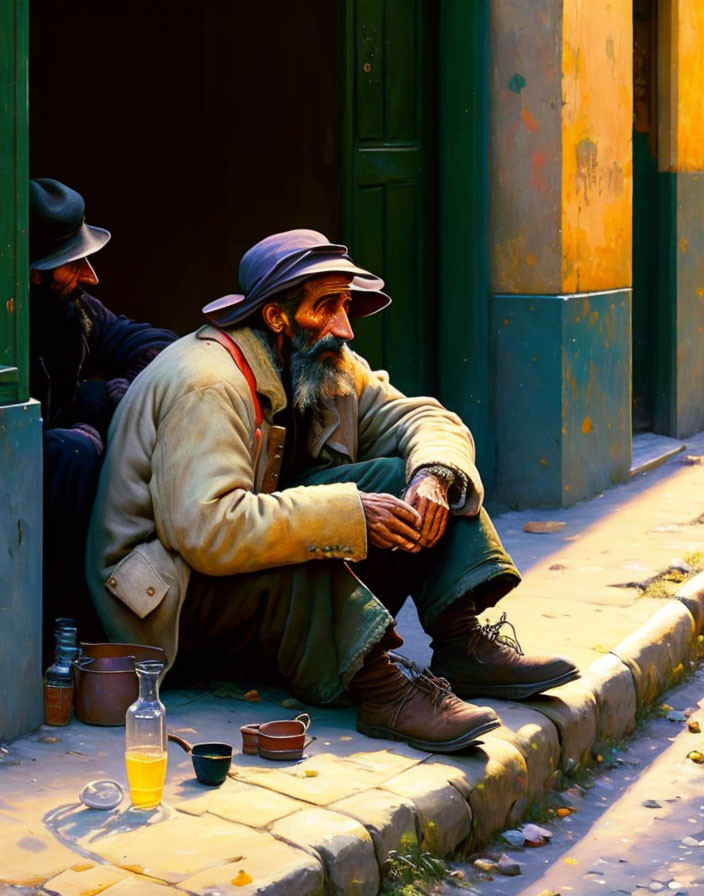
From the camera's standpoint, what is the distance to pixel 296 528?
446cm

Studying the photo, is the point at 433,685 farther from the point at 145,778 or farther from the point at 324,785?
the point at 145,778

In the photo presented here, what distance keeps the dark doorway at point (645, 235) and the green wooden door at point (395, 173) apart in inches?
102

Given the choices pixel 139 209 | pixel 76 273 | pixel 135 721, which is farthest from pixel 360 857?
pixel 139 209

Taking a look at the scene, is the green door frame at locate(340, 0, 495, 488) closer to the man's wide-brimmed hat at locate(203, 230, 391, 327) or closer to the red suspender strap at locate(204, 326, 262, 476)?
the man's wide-brimmed hat at locate(203, 230, 391, 327)

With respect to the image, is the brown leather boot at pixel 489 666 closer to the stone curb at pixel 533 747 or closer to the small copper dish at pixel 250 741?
the stone curb at pixel 533 747

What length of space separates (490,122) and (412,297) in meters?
0.93

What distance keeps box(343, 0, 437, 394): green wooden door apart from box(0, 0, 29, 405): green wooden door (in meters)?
3.53

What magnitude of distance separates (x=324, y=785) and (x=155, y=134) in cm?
610

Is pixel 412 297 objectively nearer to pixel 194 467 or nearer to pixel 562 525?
pixel 562 525

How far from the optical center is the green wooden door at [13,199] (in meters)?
4.18

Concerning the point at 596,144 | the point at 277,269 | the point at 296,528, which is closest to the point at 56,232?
the point at 277,269

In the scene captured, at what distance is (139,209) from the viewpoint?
9.55m

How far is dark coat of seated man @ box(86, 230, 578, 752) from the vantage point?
4.49m

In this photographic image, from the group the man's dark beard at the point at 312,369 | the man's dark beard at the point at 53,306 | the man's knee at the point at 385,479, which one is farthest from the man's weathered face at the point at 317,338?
the man's dark beard at the point at 53,306
